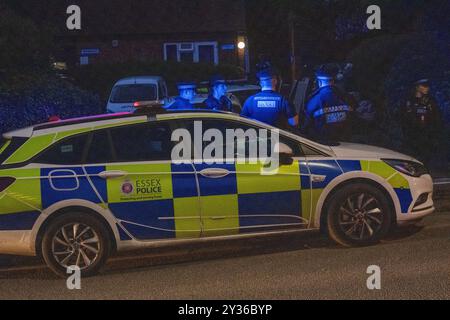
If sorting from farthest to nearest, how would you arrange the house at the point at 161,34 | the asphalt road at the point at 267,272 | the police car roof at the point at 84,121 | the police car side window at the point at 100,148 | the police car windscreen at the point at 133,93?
the house at the point at 161,34
the police car windscreen at the point at 133,93
the police car roof at the point at 84,121
the police car side window at the point at 100,148
the asphalt road at the point at 267,272

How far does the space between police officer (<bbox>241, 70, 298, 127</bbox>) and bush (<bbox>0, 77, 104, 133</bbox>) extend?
3.64 metres

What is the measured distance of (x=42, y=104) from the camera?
12.6 metres

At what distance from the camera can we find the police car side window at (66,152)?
22.8 feet

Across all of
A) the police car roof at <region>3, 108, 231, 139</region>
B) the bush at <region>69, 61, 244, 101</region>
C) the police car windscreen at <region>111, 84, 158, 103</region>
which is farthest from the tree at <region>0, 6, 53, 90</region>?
the bush at <region>69, 61, 244, 101</region>

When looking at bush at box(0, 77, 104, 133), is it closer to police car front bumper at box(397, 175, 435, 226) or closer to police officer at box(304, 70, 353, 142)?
police officer at box(304, 70, 353, 142)

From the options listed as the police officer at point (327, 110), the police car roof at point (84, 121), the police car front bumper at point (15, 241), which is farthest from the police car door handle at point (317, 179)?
the police officer at point (327, 110)

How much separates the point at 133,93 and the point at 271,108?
10.1 m

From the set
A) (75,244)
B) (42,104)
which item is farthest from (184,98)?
(75,244)

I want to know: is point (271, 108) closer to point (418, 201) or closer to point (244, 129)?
point (244, 129)

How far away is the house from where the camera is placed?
34.2m

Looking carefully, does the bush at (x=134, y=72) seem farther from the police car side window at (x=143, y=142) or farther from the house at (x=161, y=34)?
the police car side window at (x=143, y=142)

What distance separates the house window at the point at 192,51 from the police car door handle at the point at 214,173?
27.5 meters

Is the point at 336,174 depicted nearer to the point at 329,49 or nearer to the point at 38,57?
the point at 38,57
